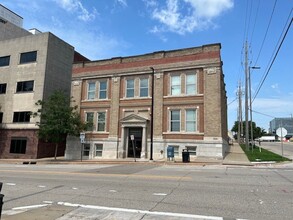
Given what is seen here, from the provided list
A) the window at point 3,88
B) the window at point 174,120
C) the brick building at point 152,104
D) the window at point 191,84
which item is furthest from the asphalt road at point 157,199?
the window at point 3,88

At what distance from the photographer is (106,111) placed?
Result: 32094 millimetres

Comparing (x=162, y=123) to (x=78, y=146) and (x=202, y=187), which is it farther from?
(x=202, y=187)

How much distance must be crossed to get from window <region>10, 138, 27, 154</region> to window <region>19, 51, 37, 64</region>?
391 inches

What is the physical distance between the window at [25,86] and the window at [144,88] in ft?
47.6

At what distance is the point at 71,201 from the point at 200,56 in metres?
22.6

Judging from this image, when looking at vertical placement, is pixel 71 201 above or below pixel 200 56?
below

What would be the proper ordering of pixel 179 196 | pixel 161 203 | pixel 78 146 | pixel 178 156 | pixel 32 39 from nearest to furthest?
pixel 161 203, pixel 179 196, pixel 178 156, pixel 78 146, pixel 32 39

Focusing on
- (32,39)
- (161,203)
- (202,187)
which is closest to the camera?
(161,203)

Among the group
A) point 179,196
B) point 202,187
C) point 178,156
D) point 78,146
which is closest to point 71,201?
point 179,196

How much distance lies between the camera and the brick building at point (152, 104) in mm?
27594

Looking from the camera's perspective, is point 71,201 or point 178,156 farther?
point 178,156

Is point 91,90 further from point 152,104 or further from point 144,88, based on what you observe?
point 152,104

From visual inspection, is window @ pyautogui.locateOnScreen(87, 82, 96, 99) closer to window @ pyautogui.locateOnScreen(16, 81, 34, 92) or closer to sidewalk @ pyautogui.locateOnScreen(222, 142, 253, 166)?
window @ pyautogui.locateOnScreen(16, 81, 34, 92)

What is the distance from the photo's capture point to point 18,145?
35812mm
